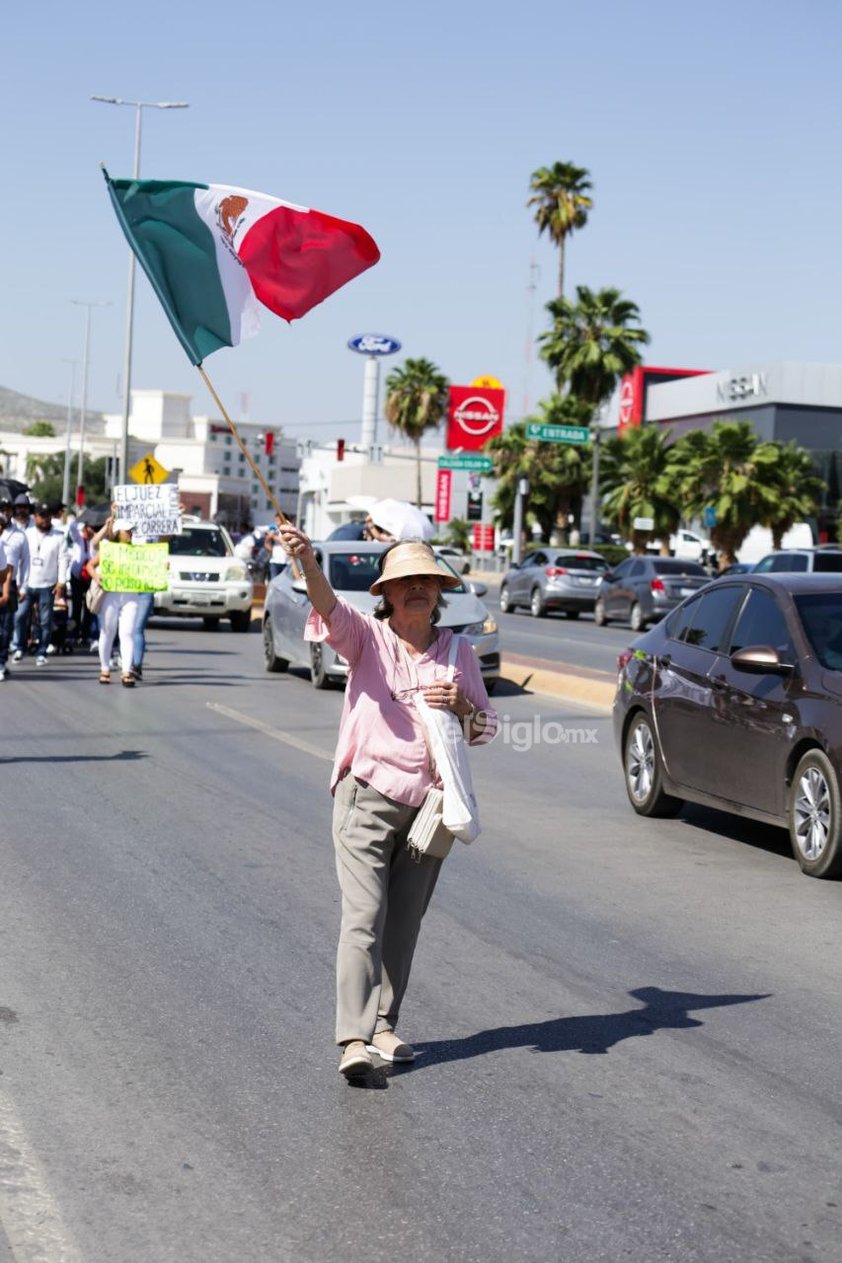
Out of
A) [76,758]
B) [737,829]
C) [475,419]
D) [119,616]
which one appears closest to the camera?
[737,829]

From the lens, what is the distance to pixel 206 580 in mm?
30016

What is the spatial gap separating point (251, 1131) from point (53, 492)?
195767mm

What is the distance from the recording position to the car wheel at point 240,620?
30906 millimetres

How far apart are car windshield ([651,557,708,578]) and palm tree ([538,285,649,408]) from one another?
3863 centimetres

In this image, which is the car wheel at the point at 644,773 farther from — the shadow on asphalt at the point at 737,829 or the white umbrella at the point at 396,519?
the white umbrella at the point at 396,519

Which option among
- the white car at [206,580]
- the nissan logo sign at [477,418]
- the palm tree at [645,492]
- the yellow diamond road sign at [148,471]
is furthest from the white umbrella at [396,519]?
the nissan logo sign at [477,418]

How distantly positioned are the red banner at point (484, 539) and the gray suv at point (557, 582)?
41739mm

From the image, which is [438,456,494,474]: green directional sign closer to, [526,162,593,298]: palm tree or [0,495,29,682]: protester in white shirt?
[526,162,593,298]: palm tree

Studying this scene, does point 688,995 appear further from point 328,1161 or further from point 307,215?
point 307,215

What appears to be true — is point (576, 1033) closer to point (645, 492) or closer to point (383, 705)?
point (383, 705)

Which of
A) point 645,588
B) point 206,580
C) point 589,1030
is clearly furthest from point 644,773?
point 645,588

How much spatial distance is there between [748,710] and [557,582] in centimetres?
3383

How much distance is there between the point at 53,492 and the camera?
644 ft

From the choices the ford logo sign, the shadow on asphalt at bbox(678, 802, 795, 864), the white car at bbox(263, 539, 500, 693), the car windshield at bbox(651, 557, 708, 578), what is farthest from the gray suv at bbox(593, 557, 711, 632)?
the ford logo sign
